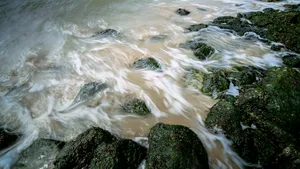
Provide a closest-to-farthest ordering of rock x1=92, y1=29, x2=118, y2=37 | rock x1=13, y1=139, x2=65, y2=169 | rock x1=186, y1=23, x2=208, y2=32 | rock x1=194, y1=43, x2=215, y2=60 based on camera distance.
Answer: rock x1=13, y1=139, x2=65, y2=169
rock x1=194, y1=43, x2=215, y2=60
rock x1=186, y1=23, x2=208, y2=32
rock x1=92, y1=29, x2=118, y2=37

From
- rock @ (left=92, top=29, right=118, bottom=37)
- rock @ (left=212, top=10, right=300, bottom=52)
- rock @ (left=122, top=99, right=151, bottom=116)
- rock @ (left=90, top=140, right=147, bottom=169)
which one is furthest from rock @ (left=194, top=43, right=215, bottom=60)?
rock @ (left=90, top=140, right=147, bottom=169)

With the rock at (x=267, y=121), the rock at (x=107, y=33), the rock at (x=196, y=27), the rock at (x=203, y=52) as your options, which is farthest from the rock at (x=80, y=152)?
the rock at (x=196, y=27)

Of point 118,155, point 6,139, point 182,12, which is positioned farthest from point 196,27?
point 6,139

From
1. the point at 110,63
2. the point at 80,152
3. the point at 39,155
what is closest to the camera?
the point at 80,152

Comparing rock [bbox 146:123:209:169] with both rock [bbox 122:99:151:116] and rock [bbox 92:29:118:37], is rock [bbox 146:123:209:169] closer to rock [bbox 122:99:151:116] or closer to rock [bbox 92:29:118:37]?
rock [bbox 122:99:151:116]

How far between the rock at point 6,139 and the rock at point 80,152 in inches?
56.9

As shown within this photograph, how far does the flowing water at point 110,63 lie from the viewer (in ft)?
14.3

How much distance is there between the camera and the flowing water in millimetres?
4359

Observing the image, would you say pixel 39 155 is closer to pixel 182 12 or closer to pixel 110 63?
pixel 110 63

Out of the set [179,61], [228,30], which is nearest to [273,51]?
[228,30]

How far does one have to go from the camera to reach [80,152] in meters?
3.20

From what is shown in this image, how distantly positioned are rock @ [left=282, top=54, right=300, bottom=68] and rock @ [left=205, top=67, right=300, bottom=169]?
1.61 m

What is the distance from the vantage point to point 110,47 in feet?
23.7

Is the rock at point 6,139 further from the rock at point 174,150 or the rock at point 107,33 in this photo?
the rock at point 107,33
